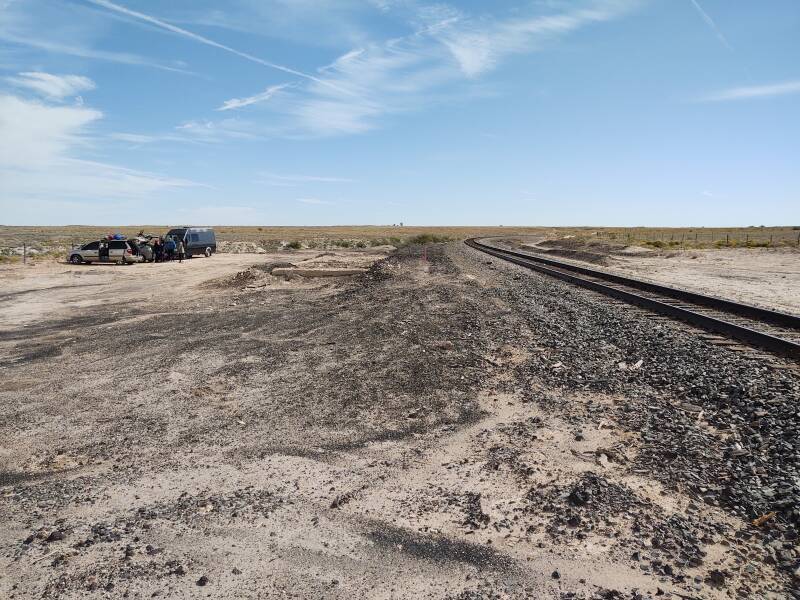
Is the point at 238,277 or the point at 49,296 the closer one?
the point at 49,296

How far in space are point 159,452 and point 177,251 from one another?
119 feet

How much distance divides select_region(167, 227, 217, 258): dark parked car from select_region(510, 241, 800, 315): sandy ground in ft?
91.1

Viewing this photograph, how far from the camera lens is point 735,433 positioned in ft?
19.6

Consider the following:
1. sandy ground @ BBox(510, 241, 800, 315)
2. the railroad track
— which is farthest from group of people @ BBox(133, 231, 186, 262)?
the railroad track

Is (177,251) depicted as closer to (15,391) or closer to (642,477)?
(15,391)

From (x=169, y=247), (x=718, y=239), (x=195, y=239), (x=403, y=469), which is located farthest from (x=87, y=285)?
(x=718, y=239)

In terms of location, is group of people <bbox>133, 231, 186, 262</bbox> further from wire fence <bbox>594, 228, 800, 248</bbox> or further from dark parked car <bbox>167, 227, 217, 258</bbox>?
wire fence <bbox>594, 228, 800, 248</bbox>

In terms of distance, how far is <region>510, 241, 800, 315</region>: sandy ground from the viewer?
1925 cm

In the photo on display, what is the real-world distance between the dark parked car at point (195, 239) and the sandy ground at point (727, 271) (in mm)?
27759

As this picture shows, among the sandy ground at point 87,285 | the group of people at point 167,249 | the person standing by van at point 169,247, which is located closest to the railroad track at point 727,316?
the sandy ground at point 87,285

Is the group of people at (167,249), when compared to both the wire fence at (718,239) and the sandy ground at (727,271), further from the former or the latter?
the wire fence at (718,239)

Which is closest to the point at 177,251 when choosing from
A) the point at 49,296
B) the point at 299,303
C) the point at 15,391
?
the point at 49,296

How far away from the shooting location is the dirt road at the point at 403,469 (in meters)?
3.83

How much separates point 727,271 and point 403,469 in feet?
98.1
